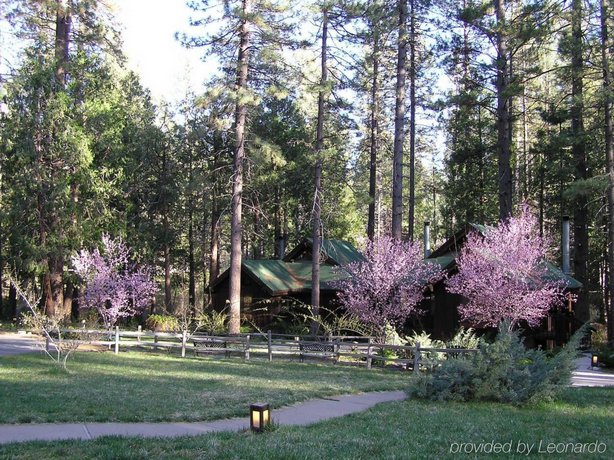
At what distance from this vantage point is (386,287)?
19922 millimetres

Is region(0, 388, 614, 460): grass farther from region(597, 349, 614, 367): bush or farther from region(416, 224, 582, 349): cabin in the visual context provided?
region(416, 224, 582, 349): cabin

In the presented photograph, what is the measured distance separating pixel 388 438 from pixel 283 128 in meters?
33.0

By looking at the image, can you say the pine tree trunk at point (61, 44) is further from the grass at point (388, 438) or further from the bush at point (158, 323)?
the grass at point (388, 438)

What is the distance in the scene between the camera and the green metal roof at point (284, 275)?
102 ft

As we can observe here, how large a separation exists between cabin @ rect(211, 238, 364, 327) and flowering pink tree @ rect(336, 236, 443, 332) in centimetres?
977

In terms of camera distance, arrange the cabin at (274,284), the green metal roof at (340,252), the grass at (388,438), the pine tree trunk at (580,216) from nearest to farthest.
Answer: the grass at (388,438) → the pine tree trunk at (580,216) → the cabin at (274,284) → the green metal roof at (340,252)

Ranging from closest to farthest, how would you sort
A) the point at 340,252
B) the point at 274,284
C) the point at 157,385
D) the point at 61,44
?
1. the point at 157,385
2. the point at 61,44
3. the point at 274,284
4. the point at 340,252

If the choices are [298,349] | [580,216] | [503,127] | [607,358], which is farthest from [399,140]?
[580,216]

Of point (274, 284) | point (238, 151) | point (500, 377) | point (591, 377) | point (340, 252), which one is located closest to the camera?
point (500, 377)

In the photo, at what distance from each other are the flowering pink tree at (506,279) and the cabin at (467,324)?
3683 millimetres

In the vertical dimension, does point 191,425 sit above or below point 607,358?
above

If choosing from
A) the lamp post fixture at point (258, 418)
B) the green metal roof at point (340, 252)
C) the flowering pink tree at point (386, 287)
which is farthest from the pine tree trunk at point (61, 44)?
the lamp post fixture at point (258, 418)

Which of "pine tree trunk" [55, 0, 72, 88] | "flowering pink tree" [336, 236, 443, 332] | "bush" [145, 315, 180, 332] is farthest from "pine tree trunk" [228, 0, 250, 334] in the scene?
"pine tree trunk" [55, 0, 72, 88]

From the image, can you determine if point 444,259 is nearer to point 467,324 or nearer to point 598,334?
point 467,324
